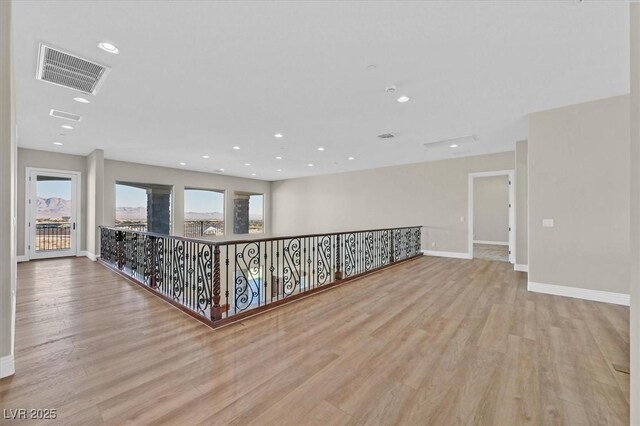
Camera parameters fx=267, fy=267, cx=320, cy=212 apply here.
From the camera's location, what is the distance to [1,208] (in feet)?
6.61

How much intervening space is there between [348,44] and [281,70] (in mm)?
876

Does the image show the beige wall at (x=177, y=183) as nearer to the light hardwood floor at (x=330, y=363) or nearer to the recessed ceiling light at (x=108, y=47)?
the light hardwood floor at (x=330, y=363)

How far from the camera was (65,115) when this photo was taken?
4.62m

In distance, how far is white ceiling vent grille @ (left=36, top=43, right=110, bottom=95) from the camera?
290 centimetres

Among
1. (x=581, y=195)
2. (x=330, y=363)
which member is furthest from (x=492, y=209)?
(x=330, y=363)

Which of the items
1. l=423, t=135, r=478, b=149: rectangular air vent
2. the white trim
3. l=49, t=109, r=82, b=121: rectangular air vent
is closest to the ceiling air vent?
l=423, t=135, r=478, b=149: rectangular air vent

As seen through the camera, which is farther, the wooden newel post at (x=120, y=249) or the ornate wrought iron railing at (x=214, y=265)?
the wooden newel post at (x=120, y=249)

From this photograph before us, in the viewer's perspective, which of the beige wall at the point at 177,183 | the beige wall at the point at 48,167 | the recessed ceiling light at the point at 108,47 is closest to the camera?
the recessed ceiling light at the point at 108,47

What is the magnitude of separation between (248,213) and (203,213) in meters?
2.26

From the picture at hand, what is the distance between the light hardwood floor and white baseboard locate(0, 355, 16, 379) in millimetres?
72

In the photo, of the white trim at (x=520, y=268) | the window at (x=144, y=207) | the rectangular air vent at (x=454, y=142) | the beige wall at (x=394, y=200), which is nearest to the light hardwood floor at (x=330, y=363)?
the white trim at (x=520, y=268)

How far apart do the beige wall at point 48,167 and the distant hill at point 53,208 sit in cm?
33

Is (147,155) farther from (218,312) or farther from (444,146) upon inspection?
(444,146)

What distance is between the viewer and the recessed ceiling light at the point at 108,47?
2665 millimetres
